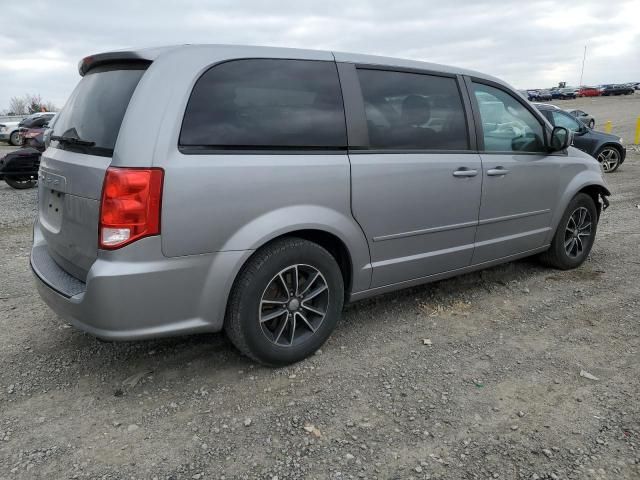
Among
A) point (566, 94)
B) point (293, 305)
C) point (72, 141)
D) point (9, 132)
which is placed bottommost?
point (9, 132)

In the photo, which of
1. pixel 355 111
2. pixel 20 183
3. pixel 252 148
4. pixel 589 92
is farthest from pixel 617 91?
pixel 252 148

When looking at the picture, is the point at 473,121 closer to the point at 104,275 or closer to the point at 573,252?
the point at 573,252

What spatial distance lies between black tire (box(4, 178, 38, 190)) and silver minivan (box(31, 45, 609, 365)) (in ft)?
25.3

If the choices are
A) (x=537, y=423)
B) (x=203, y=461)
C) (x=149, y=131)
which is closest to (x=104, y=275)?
(x=149, y=131)

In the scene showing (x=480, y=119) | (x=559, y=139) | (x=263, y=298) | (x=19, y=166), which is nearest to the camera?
(x=263, y=298)

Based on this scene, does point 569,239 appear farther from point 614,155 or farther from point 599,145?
point 614,155

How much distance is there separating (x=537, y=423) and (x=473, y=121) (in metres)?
2.16

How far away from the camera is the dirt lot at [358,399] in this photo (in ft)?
7.59

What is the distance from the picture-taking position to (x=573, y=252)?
492 cm

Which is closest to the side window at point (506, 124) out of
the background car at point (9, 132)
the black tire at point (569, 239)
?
the black tire at point (569, 239)

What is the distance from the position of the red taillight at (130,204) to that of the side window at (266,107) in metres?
0.29

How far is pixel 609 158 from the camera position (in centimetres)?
1179

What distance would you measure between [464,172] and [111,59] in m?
2.37

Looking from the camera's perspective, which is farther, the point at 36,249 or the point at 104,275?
the point at 36,249
